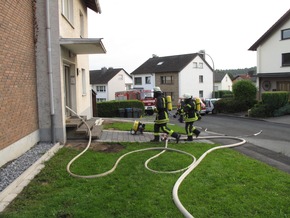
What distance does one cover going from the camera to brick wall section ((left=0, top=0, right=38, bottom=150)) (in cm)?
635

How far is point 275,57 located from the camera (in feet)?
99.2

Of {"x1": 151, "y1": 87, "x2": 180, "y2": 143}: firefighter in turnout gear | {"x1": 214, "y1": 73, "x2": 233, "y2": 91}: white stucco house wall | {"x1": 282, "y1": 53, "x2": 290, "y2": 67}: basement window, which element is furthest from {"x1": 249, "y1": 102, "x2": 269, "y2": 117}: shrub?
{"x1": 214, "y1": 73, "x2": 233, "y2": 91}: white stucco house wall

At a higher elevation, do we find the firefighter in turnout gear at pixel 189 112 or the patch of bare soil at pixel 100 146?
the firefighter in turnout gear at pixel 189 112

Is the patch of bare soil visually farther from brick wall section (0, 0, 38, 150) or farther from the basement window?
the basement window

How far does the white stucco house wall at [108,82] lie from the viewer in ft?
185

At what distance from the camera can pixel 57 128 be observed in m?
8.73

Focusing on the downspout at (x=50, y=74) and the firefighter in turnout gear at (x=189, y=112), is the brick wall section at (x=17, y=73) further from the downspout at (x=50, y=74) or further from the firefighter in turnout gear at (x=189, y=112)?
the firefighter in turnout gear at (x=189, y=112)

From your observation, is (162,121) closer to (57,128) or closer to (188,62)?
(57,128)

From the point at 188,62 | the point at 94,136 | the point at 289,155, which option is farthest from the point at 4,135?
the point at 188,62

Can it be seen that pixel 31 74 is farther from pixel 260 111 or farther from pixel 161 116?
pixel 260 111

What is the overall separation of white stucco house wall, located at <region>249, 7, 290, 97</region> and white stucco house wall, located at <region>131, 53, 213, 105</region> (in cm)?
1593

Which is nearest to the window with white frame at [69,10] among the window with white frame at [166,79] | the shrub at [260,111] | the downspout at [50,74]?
the downspout at [50,74]

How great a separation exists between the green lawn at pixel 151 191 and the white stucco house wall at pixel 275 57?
2547 centimetres

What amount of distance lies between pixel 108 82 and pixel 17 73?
1936 inches
